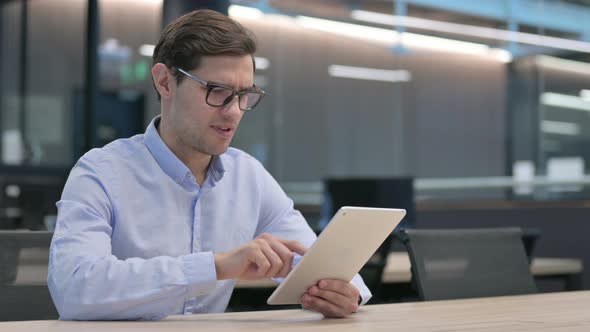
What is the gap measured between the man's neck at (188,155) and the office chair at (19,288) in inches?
14.8

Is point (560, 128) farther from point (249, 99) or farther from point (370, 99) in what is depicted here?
point (249, 99)

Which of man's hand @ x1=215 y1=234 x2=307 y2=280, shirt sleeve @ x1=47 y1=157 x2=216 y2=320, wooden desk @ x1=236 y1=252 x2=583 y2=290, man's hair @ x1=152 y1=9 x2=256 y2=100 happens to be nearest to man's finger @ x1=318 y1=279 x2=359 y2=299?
man's hand @ x1=215 y1=234 x2=307 y2=280

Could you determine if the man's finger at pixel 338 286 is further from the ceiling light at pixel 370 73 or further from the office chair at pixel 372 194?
the ceiling light at pixel 370 73

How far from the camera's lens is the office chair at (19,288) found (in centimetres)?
204

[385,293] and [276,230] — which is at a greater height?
[276,230]

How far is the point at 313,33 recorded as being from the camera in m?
8.28

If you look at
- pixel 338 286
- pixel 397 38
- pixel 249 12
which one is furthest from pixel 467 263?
pixel 249 12

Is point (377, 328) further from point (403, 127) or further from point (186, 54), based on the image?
point (403, 127)

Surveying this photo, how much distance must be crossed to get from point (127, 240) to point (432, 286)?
0.90 meters

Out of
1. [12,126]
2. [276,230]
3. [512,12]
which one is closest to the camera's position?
[276,230]

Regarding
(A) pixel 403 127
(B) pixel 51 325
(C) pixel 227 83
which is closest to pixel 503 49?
(A) pixel 403 127

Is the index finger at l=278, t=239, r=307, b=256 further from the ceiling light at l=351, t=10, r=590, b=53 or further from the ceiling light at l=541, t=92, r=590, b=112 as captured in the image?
the ceiling light at l=351, t=10, r=590, b=53

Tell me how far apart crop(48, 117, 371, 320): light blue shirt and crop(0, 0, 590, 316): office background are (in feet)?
11.1

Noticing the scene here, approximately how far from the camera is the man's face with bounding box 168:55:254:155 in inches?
79.5
